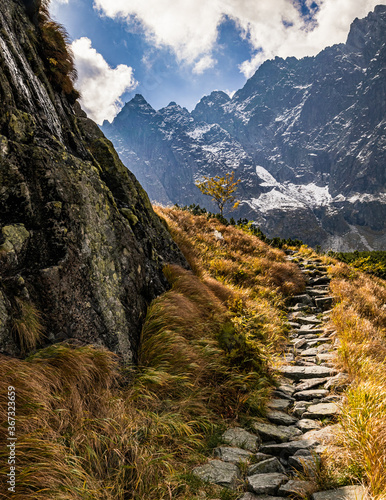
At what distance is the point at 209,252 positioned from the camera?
1055cm

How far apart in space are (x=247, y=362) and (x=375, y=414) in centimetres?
216

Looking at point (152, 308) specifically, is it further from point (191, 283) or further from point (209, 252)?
point (209, 252)

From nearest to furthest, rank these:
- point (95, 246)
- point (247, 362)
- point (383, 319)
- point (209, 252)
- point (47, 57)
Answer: point (95, 246) → point (247, 362) → point (47, 57) → point (383, 319) → point (209, 252)

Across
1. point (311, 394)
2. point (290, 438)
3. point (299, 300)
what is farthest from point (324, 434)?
point (299, 300)

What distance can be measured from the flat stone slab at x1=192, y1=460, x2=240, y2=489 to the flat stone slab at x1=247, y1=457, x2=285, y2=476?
5.6 inches

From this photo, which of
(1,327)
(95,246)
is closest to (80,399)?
(1,327)

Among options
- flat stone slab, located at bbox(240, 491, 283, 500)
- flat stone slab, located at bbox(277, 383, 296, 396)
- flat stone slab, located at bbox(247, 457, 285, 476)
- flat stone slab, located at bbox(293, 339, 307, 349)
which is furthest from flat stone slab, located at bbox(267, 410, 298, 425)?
flat stone slab, located at bbox(293, 339, 307, 349)

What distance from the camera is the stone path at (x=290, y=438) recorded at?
227cm

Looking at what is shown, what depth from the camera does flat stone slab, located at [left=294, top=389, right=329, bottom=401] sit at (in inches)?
156

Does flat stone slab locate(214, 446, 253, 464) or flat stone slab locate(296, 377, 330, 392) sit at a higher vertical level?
flat stone slab locate(296, 377, 330, 392)

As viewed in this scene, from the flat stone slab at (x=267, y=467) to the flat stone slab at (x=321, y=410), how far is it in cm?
114

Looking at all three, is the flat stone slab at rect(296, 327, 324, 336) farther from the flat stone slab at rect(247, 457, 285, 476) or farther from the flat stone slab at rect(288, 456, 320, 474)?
the flat stone slab at rect(247, 457, 285, 476)

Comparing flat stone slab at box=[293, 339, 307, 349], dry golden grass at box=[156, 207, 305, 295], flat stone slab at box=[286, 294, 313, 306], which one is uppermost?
dry golden grass at box=[156, 207, 305, 295]

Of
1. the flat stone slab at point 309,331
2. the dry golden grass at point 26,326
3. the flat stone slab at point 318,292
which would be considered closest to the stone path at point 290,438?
the flat stone slab at point 309,331
